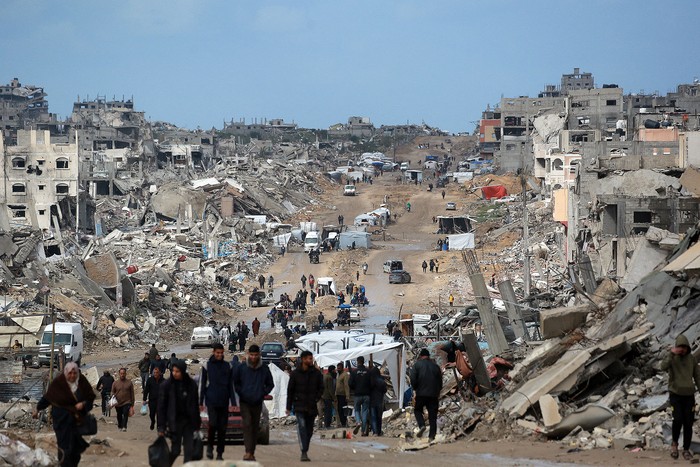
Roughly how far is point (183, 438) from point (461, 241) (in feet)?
195

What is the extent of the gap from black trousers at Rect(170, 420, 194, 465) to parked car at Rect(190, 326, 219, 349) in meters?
26.8

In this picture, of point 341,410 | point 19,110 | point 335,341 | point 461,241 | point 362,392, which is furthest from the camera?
point 19,110

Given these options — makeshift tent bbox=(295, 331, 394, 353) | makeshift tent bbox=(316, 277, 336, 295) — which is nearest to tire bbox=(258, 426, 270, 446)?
makeshift tent bbox=(295, 331, 394, 353)

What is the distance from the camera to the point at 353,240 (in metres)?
71.6

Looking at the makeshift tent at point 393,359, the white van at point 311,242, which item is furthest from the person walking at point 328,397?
the white van at point 311,242

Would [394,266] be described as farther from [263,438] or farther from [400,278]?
[263,438]

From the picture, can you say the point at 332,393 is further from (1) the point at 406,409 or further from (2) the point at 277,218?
(2) the point at 277,218

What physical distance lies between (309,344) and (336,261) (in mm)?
40571

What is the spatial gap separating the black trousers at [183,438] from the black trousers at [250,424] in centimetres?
103

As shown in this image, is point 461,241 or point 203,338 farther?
point 461,241

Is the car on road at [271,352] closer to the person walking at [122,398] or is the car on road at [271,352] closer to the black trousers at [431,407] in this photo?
the person walking at [122,398]

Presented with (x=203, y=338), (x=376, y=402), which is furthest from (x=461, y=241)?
(x=376, y=402)

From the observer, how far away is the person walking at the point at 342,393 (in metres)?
18.0

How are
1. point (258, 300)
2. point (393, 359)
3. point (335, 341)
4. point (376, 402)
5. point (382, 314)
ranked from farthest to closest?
point (258, 300) → point (382, 314) → point (335, 341) → point (393, 359) → point (376, 402)
